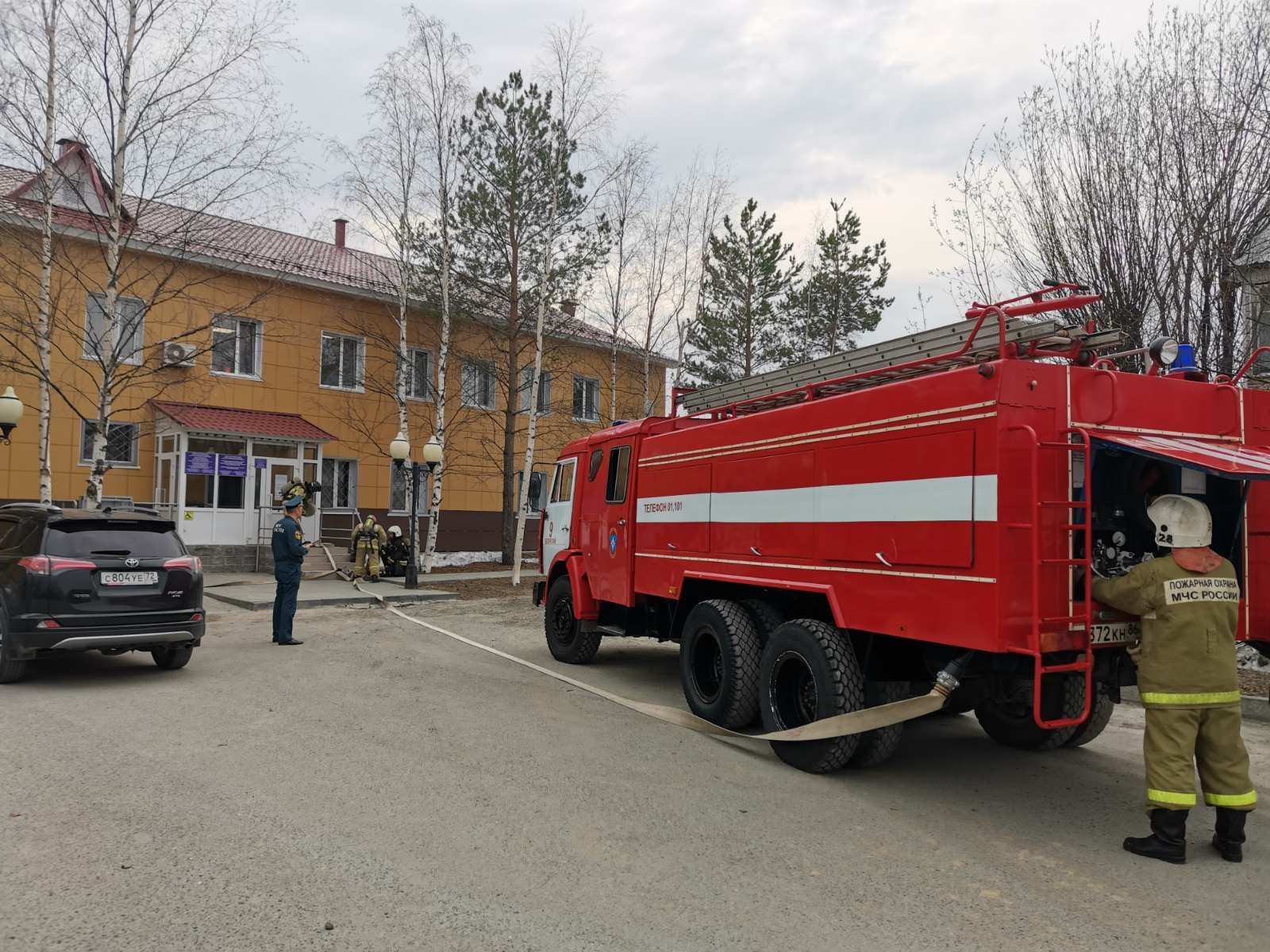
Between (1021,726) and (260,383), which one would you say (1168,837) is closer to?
(1021,726)

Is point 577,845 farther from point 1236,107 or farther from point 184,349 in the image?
point 184,349

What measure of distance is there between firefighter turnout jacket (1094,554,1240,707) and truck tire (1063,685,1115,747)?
4.87ft

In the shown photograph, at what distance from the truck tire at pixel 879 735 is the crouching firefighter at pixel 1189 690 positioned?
1.46 meters

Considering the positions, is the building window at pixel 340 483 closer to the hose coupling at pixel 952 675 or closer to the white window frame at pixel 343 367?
the white window frame at pixel 343 367

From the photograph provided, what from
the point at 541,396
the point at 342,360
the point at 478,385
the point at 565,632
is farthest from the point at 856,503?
the point at 541,396

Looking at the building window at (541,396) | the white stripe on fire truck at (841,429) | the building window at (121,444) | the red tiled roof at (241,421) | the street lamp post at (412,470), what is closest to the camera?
the white stripe on fire truck at (841,429)

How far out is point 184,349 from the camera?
19.8m

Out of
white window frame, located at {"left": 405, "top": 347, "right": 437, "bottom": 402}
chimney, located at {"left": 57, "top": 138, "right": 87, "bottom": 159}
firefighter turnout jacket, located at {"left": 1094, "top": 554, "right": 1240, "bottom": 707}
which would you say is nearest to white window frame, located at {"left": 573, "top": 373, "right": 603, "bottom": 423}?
white window frame, located at {"left": 405, "top": 347, "right": 437, "bottom": 402}

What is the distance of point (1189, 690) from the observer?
13.7ft

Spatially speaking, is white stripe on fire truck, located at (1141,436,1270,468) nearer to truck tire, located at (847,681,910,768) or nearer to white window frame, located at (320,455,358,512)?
truck tire, located at (847,681,910,768)

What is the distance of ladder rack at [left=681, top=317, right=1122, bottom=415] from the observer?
4.66 meters

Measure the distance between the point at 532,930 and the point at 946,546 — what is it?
286 centimetres

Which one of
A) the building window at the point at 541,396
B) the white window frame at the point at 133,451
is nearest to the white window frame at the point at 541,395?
the building window at the point at 541,396

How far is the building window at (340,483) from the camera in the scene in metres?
23.1
